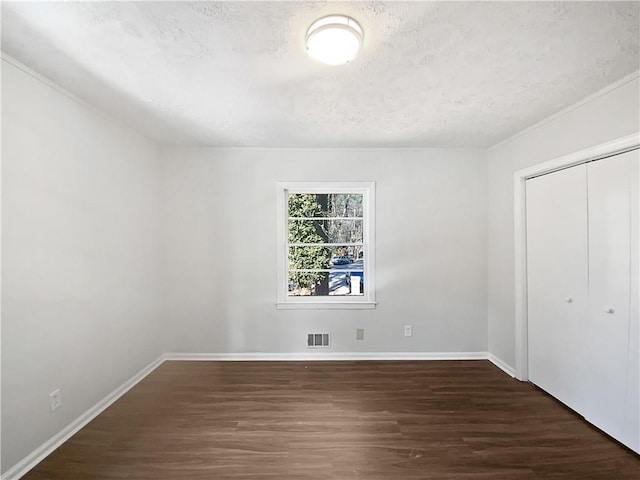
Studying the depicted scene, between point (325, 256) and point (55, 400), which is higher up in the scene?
point (325, 256)

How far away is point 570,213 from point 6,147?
390cm

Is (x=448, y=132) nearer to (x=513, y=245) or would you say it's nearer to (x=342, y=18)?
(x=513, y=245)

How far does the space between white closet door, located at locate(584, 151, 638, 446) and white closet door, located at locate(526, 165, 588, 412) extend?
0.07 meters

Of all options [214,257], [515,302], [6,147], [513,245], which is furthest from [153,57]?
[515,302]

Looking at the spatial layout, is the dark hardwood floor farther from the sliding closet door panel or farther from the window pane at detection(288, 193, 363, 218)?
the window pane at detection(288, 193, 363, 218)

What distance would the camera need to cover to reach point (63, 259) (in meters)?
2.00

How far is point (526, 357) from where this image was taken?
2809mm

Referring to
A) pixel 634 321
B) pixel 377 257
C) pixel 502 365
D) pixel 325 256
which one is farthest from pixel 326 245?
pixel 634 321

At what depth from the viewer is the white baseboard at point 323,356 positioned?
3307mm

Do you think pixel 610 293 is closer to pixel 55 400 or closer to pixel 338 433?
pixel 338 433

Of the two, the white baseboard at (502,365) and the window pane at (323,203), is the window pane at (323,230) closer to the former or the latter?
the window pane at (323,203)

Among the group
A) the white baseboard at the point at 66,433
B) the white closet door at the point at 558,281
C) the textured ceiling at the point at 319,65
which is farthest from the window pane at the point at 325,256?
the white baseboard at the point at 66,433

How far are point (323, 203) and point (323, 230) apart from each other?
32 cm

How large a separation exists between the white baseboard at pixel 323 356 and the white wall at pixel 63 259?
61 cm
